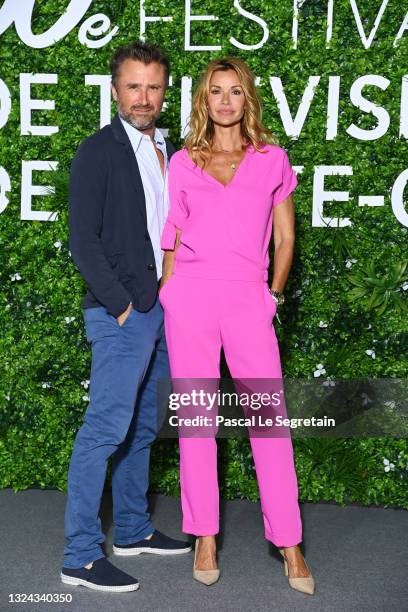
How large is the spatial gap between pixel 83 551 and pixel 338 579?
0.97 metres

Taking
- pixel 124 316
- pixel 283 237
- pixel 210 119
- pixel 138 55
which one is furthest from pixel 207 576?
pixel 138 55

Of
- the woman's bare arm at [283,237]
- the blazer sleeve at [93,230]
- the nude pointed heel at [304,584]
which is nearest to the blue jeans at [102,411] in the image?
the blazer sleeve at [93,230]

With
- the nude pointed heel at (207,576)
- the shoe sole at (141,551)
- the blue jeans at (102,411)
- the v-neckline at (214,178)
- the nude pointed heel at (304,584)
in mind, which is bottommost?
the shoe sole at (141,551)

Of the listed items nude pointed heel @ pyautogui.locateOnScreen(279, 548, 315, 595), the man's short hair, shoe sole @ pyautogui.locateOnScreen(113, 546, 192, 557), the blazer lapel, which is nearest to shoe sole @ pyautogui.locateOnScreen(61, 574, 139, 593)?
shoe sole @ pyautogui.locateOnScreen(113, 546, 192, 557)

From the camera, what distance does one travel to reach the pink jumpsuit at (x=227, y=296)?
11.0ft

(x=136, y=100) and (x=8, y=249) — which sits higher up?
(x=136, y=100)

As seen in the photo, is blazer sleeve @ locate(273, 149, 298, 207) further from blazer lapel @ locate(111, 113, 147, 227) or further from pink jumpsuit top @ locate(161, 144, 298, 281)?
blazer lapel @ locate(111, 113, 147, 227)

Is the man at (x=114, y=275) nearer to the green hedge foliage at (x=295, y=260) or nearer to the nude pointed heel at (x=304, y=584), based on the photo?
the nude pointed heel at (x=304, y=584)

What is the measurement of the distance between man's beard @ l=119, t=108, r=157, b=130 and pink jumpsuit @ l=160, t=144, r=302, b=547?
0.64ft

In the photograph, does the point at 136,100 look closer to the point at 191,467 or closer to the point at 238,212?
the point at 238,212

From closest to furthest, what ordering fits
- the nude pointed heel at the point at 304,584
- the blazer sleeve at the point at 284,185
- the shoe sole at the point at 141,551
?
the nude pointed heel at the point at 304,584 < the blazer sleeve at the point at 284,185 < the shoe sole at the point at 141,551

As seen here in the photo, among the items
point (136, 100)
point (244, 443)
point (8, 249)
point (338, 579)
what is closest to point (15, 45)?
point (8, 249)

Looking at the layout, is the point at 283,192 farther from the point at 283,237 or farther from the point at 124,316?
the point at 124,316

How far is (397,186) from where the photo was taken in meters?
4.27
